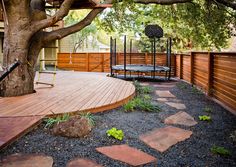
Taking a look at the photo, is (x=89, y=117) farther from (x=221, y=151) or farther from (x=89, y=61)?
(x=89, y=61)

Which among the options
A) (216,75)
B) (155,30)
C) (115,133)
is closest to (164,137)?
(115,133)

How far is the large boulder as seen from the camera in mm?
3238

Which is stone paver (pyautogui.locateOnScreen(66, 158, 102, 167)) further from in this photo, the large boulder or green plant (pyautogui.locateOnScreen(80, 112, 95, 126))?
green plant (pyautogui.locateOnScreen(80, 112, 95, 126))

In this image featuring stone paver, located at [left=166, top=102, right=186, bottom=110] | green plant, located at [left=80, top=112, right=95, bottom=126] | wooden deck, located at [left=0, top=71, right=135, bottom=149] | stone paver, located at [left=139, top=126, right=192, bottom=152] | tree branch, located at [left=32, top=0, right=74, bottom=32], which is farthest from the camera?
stone paver, located at [left=166, top=102, right=186, bottom=110]

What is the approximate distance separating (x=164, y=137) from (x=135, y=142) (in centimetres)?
44

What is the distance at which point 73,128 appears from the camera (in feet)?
10.7

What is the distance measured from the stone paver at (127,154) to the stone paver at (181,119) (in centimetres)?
130

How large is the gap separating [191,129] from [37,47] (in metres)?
3.69

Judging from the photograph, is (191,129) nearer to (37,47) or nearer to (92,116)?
(92,116)

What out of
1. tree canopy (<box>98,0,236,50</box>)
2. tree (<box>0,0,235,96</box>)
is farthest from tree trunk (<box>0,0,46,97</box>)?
tree canopy (<box>98,0,236,50</box>)

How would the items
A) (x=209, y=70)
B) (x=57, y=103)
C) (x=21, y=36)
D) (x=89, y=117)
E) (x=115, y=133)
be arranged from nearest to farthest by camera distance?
1. (x=115, y=133)
2. (x=89, y=117)
3. (x=57, y=103)
4. (x=21, y=36)
5. (x=209, y=70)

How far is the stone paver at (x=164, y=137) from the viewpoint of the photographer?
3.13 metres

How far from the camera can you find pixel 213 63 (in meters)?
6.17

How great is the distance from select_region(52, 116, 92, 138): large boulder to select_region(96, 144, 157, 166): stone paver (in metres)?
0.43
